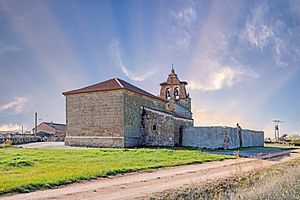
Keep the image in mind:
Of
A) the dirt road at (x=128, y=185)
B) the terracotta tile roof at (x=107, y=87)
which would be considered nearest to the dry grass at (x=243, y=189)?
the dirt road at (x=128, y=185)

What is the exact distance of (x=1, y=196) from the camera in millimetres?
7320

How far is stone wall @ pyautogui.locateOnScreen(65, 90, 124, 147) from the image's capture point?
25.0 meters

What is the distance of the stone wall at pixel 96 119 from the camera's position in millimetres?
25016

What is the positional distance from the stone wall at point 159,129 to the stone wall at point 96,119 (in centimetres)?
293

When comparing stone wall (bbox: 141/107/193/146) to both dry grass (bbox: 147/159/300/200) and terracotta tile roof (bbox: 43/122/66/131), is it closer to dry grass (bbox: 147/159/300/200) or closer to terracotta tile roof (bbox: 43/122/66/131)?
dry grass (bbox: 147/159/300/200)

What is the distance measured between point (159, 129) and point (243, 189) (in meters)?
17.8

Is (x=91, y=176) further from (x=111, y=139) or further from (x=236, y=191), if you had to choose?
(x=111, y=139)

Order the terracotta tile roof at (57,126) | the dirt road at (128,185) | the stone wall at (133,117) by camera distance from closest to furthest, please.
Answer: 1. the dirt road at (128,185)
2. the stone wall at (133,117)
3. the terracotta tile roof at (57,126)

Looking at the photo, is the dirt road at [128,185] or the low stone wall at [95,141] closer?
the dirt road at [128,185]

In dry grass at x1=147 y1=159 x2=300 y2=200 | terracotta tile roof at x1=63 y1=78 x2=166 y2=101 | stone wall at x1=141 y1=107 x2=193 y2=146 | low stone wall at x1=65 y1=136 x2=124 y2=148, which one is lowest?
dry grass at x1=147 y1=159 x2=300 y2=200

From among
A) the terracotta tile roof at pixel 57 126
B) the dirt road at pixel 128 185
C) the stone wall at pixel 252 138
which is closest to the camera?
the dirt road at pixel 128 185

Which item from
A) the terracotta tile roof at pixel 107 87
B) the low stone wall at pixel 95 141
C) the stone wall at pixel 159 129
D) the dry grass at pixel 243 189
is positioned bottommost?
the dry grass at pixel 243 189

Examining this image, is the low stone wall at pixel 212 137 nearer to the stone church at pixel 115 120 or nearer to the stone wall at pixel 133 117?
the stone church at pixel 115 120

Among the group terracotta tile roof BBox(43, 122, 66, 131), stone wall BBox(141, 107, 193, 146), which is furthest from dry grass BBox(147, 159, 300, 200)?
terracotta tile roof BBox(43, 122, 66, 131)
